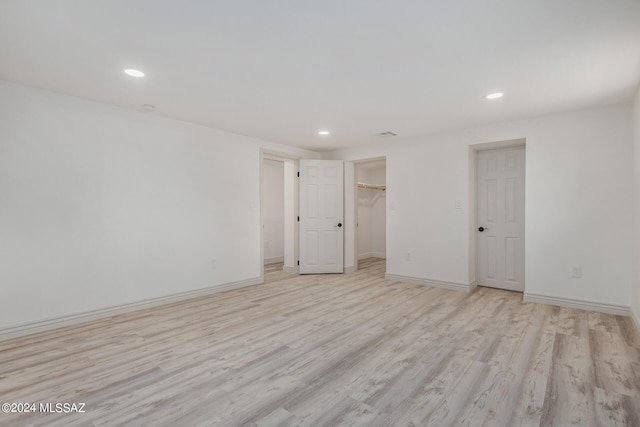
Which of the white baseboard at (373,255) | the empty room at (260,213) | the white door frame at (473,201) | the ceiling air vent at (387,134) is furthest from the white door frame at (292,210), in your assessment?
the white door frame at (473,201)

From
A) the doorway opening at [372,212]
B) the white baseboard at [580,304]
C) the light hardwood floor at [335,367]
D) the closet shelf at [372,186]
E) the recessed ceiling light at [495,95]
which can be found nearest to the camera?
the light hardwood floor at [335,367]

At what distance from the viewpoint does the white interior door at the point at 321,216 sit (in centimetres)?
593

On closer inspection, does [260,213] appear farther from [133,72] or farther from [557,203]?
[557,203]

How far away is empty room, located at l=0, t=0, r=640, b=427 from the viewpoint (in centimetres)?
198

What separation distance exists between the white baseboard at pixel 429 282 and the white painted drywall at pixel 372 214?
8.21 ft

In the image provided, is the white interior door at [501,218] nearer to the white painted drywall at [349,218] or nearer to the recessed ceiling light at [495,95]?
the recessed ceiling light at [495,95]

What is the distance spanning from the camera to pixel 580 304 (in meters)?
3.83

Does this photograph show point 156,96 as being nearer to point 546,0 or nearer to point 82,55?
point 82,55

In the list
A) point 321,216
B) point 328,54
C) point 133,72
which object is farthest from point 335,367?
point 321,216

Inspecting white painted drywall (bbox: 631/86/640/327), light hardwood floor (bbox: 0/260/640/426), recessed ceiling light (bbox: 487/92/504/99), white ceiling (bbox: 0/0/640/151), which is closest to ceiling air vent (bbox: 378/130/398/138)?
white ceiling (bbox: 0/0/640/151)

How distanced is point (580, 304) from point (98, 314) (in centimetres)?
565

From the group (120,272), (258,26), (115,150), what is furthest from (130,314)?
(258,26)

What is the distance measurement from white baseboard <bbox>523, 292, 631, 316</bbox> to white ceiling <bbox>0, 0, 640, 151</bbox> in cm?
234

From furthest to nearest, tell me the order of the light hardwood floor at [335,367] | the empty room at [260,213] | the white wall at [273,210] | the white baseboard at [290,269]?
the white wall at [273,210]
the white baseboard at [290,269]
the empty room at [260,213]
the light hardwood floor at [335,367]
